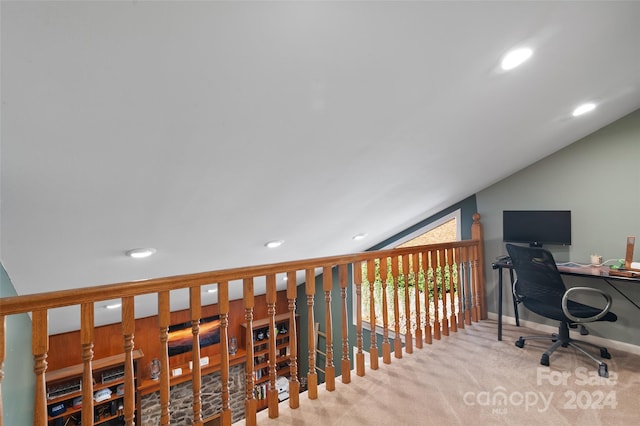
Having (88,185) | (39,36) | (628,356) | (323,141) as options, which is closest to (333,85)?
(323,141)

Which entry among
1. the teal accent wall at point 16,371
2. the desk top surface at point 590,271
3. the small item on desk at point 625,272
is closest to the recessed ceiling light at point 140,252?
the teal accent wall at point 16,371

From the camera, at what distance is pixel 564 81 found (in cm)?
212

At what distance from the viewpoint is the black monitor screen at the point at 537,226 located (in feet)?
10.7

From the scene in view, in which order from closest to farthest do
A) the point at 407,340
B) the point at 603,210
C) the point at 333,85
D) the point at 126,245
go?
the point at 333,85, the point at 126,245, the point at 407,340, the point at 603,210

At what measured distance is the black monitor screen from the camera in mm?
3273

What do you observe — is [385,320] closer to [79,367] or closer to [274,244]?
[274,244]

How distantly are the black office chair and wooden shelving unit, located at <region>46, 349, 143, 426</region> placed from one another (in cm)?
538

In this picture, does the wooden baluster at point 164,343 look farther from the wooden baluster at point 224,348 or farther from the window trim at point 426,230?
the window trim at point 426,230

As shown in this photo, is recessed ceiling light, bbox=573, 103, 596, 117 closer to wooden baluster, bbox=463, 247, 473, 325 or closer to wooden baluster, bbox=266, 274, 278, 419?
wooden baluster, bbox=463, 247, 473, 325

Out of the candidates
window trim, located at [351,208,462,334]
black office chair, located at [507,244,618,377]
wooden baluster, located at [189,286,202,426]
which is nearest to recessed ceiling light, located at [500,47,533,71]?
black office chair, located at [507,244,618,377]

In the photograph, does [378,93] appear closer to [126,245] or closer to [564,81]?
[564,81]

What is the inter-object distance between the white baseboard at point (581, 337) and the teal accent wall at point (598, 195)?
0.05 m

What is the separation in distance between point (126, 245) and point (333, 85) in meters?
2.00

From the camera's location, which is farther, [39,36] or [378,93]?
[378,93]
